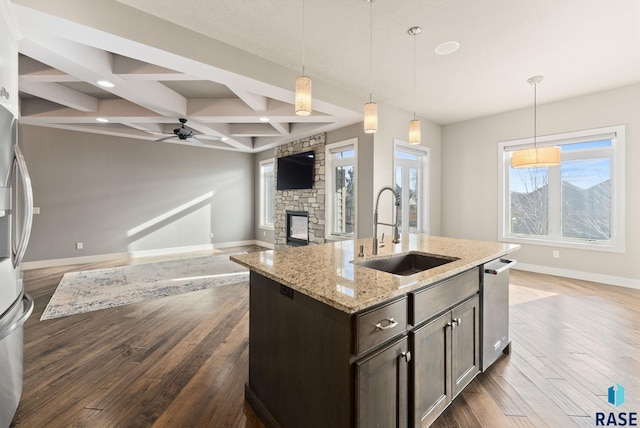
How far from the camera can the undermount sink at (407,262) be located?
2.00m

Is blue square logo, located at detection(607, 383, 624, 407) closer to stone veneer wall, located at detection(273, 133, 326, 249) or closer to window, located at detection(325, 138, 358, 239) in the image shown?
window, located at detection(325, 138, 358, 239)

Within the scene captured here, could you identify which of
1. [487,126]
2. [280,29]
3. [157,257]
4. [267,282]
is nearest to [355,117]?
[280,29]

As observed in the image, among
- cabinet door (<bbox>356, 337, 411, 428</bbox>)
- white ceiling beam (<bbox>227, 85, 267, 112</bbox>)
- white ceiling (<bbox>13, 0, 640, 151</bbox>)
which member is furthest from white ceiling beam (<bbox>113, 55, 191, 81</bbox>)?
cabinet door (<bbox>356, 337, 411, 428</bbox>)

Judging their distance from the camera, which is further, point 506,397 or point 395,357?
point 506,397

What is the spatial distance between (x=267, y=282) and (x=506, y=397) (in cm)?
175

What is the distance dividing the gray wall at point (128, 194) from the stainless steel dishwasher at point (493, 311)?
6926 millimetres

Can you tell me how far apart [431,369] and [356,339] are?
0.68m

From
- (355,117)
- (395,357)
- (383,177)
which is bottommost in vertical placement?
(395,357)

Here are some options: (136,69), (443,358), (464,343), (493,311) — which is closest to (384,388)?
(443,358)

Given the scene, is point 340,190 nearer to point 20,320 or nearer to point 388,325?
point 388,325

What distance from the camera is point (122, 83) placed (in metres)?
3.56

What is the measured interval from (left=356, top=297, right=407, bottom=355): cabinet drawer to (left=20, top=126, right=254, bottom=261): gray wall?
6.94 m

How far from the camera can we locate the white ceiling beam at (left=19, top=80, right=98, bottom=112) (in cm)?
387

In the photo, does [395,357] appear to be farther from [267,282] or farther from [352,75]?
[352,75]
